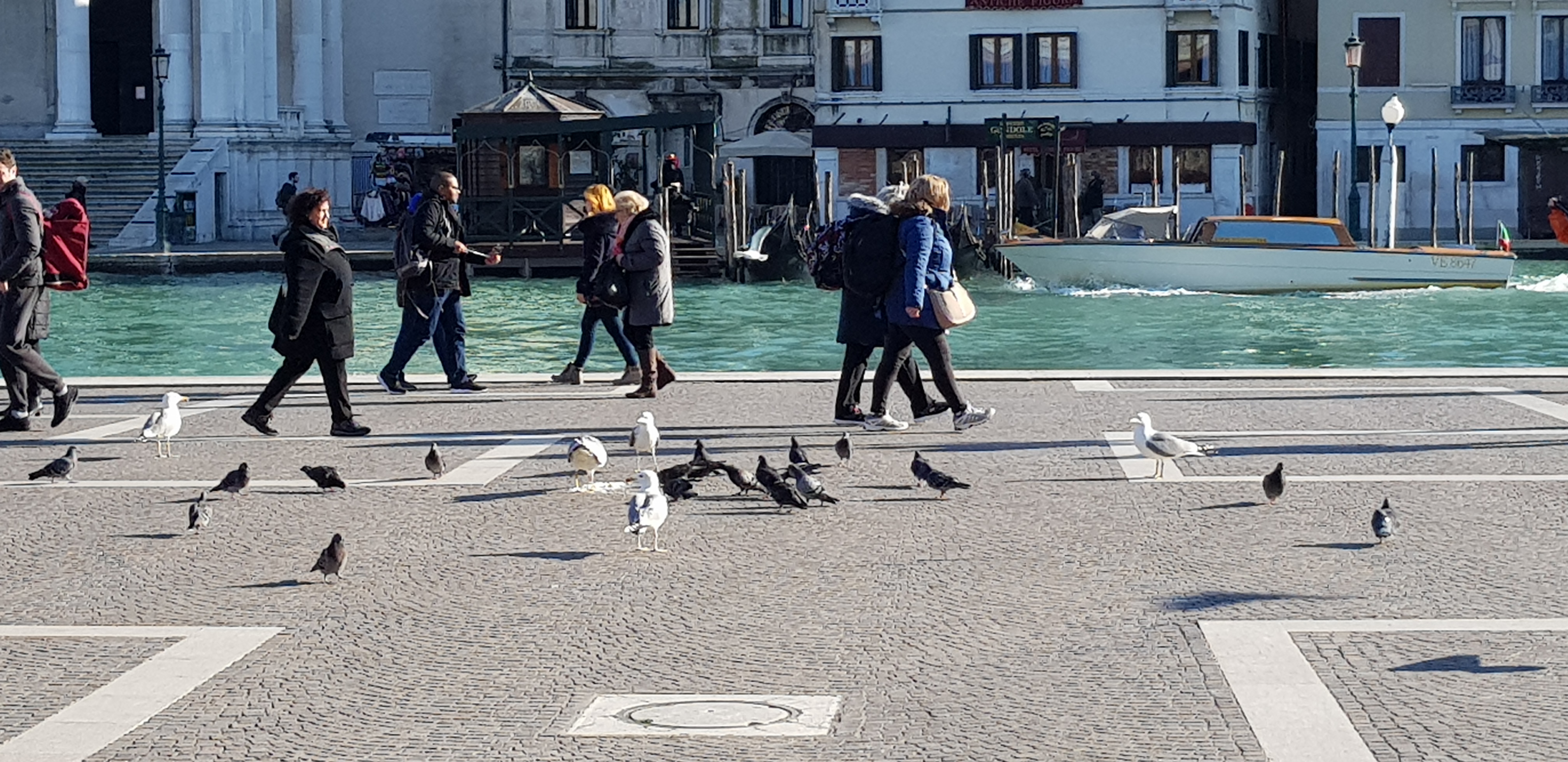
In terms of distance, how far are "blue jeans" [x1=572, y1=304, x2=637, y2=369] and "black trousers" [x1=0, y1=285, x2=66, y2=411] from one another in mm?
4174

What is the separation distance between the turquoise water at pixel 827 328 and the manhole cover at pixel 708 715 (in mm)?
17845

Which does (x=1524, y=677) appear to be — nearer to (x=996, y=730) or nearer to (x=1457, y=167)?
(x=996, y=730)

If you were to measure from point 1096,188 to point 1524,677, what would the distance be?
45593 millimetres

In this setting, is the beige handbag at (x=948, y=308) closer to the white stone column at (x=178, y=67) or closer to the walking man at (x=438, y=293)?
the walking man at (x=438, y=293)

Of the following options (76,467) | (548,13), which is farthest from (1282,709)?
(548,13)

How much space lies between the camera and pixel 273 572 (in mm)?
9359

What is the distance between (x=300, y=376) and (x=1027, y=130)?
39.7 m

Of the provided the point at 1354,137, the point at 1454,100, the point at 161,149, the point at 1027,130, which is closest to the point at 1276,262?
the point at 1354,137

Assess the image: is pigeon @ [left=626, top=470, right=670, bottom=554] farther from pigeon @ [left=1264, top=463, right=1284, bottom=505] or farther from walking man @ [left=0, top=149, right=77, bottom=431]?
walking man @ [left=0, top=149, right=77, bottom=431]

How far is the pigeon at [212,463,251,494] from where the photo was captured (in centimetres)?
1144

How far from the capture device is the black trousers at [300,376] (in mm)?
14430

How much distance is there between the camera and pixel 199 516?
10.4 meters

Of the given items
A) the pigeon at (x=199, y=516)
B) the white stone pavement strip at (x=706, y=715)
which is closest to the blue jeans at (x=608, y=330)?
the pigeon at (x=199, y=516)

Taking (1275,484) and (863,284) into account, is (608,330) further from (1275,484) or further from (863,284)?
(1275,484)
